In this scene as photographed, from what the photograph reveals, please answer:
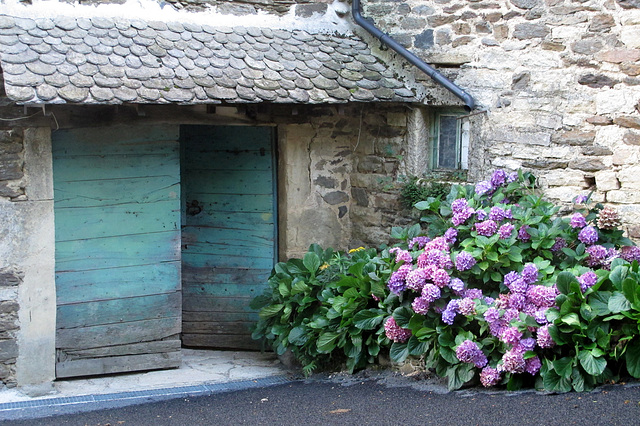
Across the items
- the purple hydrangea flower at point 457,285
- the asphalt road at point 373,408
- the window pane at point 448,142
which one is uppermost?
the window pane at point 448,142

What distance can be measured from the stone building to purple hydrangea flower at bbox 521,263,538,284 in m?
1.08

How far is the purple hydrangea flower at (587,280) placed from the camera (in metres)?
4.49

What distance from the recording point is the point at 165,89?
534cm

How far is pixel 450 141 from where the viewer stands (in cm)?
624

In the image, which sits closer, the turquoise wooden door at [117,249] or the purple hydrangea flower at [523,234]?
the purple hydrangea flower at [523,234]

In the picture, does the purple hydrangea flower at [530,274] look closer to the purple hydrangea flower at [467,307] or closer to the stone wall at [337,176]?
the purple hydrangea flower at [467,307]

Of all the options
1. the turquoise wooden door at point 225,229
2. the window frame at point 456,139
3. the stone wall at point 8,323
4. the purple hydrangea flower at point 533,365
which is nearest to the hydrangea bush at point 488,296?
the purple hydrangea flower at point 533,365

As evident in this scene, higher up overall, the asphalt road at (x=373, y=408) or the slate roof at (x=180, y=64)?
the slate roof at (x=180, y=64)

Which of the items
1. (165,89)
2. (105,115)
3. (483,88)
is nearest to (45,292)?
(105,115)

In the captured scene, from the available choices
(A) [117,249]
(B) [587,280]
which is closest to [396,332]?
(B) [587,280]

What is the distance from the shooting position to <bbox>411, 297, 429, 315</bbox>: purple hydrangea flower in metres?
4.85

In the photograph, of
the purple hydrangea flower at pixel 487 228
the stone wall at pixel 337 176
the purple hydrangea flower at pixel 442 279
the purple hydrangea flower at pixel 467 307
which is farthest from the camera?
the stone wall at pixel 337 176

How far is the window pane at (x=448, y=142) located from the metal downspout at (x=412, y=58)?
0.37 metres

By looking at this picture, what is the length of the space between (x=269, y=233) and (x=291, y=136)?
907 mm
